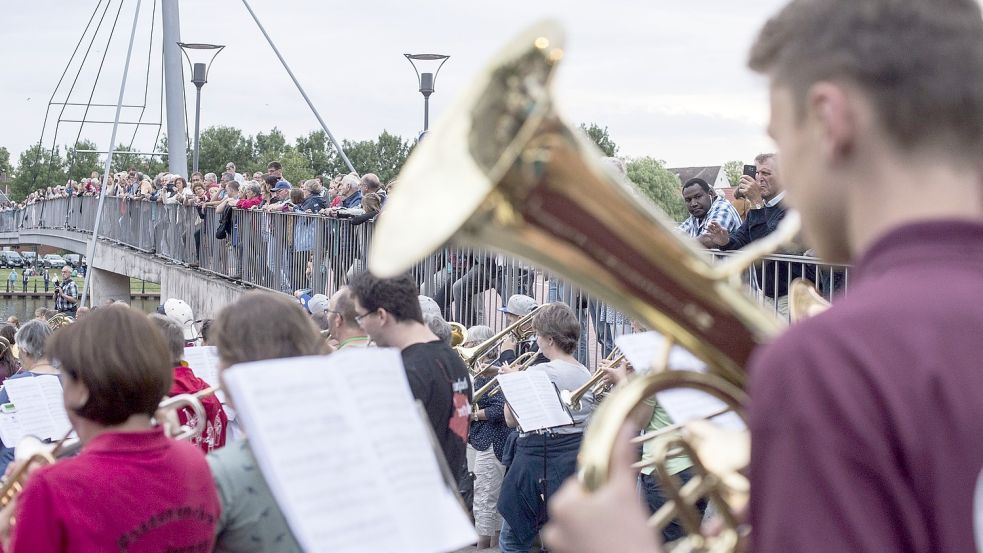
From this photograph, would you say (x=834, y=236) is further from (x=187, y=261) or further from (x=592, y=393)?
(x=187, y=261)

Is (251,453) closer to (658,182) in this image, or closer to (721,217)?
(721,217)

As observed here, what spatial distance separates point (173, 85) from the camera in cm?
2155

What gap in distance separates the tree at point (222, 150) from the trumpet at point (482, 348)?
51.9 m

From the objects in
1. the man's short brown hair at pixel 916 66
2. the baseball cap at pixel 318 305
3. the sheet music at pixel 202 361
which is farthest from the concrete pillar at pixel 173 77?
the man's short brown hair at pixel 916 66

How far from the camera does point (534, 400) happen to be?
6.41 metres

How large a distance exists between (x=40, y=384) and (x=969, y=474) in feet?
16.3

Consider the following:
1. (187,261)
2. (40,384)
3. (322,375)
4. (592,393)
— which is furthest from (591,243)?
(187,261)

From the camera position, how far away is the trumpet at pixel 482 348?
783cm

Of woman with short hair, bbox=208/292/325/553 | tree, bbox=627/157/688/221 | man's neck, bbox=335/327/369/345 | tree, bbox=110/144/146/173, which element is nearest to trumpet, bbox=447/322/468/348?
man's neck, bbox=335/327/369/345

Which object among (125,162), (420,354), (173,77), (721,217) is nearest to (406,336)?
(420,354)

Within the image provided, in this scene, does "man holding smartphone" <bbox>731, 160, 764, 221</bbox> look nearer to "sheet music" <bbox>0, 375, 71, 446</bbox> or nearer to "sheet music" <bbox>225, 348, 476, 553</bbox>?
"sheet music" <bbox>0, 375, 71, 446</bbox>

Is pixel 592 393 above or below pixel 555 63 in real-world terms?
below

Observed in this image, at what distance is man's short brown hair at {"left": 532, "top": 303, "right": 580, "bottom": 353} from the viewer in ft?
22.6

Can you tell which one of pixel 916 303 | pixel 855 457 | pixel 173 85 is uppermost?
pixel 173 85
